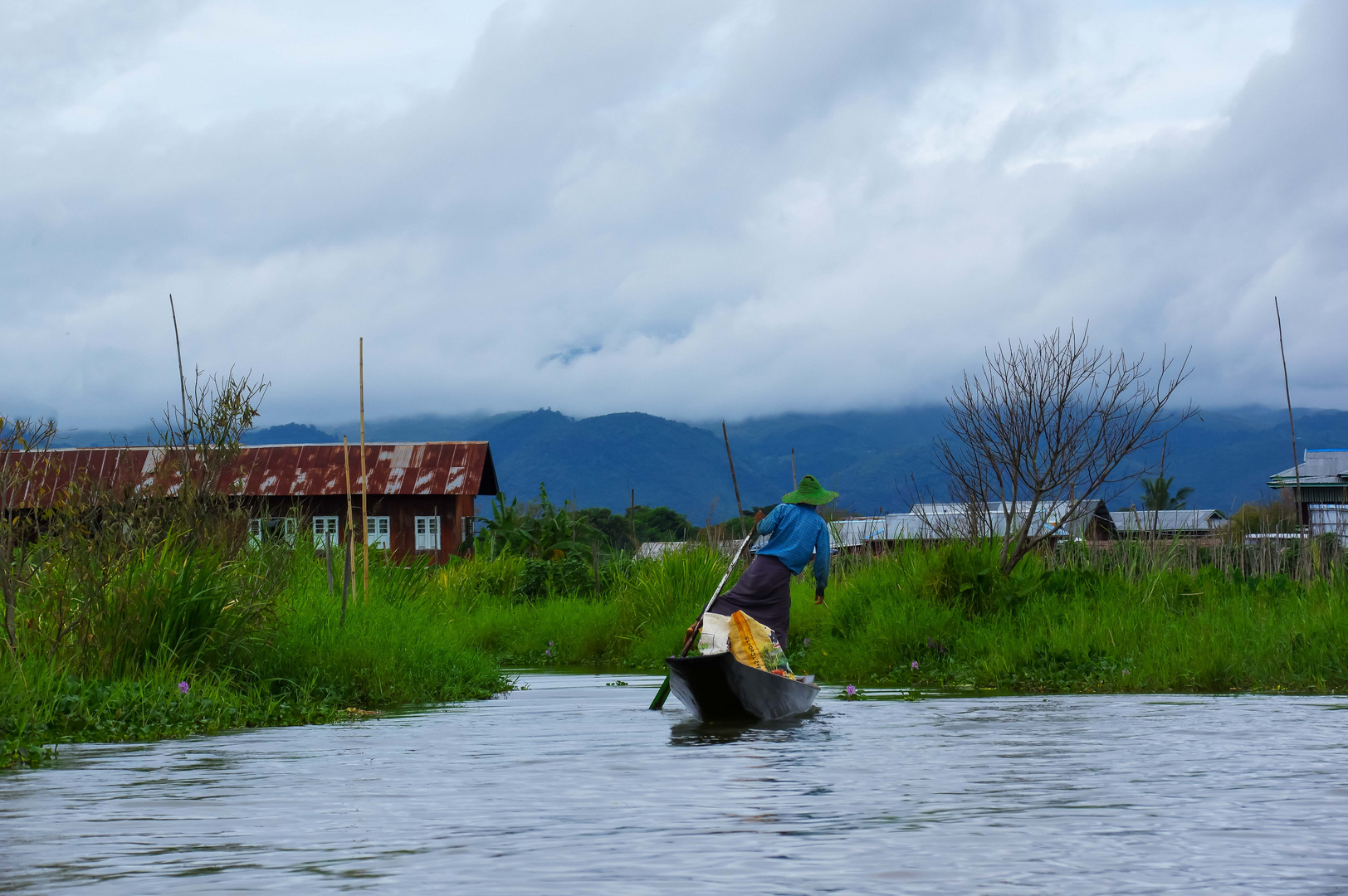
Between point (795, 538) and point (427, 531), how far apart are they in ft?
103

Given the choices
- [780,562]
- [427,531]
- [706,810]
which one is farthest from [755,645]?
[427,531]

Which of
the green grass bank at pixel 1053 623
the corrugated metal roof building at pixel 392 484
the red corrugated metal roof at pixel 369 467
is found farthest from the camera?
the corrugated metal roof building at pixel 392 484

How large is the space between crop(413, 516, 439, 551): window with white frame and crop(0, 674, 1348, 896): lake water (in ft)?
105

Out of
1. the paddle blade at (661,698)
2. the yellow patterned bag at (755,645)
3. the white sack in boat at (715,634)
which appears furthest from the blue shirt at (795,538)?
the paddle blade at (661,698)

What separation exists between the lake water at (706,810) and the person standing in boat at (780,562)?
1785mm

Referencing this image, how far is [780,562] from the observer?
12.1 m

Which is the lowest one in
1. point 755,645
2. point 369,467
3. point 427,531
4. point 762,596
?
point 755,645

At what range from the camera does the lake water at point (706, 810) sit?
15.3 ft

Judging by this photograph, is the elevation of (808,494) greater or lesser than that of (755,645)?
greater

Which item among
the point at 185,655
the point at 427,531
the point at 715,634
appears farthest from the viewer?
the point at 427,531

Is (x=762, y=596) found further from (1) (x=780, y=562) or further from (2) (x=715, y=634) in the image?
(2) (x=715, y=634)

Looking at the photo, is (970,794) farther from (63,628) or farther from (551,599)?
(551,599)

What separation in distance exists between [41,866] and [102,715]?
4827 mm

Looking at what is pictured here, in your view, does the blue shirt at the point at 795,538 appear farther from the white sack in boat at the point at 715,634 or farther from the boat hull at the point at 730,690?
the boat hull at the point at 730,690
